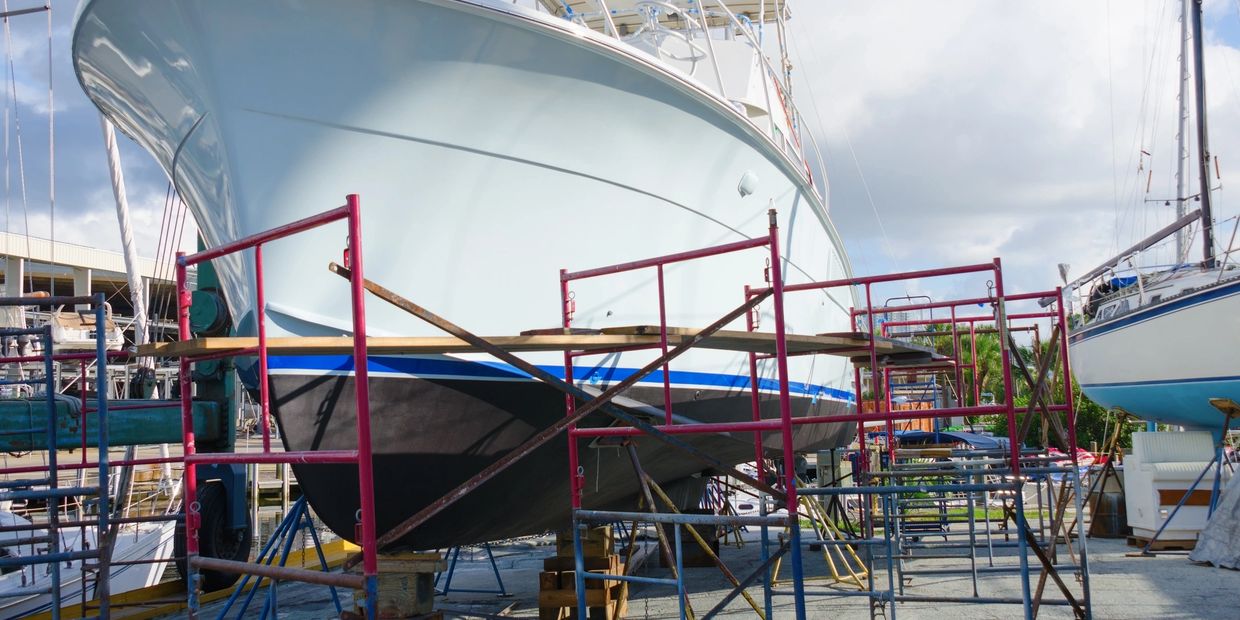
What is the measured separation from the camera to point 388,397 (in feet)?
16.9

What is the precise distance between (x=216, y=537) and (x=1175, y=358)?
10.7 meters

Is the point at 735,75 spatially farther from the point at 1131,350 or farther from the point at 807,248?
the point at 1131,350

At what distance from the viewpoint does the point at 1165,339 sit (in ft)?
36.7

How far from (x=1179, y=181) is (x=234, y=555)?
22.4 m

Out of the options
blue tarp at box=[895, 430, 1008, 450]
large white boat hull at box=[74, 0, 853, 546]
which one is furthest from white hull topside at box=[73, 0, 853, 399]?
blue tarp at box=[895, 430, 1008, 450]

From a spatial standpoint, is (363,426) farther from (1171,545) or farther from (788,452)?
(1171,545)

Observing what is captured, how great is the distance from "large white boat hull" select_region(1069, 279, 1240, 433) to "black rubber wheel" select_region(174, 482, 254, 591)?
10285 mm

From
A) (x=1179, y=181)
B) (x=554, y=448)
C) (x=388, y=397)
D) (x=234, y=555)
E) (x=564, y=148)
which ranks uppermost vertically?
(x=1179, y=181)

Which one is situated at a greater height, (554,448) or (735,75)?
(735,75)

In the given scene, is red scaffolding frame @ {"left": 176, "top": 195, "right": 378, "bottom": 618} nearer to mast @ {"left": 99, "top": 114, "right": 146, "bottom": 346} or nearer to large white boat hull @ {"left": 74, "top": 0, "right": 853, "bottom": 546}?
large white boat hull @ {"left": 74, "top": 0, "right": 853, "bottom": 546}

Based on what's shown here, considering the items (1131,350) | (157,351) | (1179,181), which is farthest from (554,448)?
(1179,181)

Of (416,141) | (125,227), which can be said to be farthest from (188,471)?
(125,227)

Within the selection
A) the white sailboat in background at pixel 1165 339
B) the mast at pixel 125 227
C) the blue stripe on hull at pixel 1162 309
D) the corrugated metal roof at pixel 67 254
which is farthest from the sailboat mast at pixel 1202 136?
the corrugated metal roof at pixel 67 254

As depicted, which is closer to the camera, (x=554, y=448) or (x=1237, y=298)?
(x=554, y=448)
